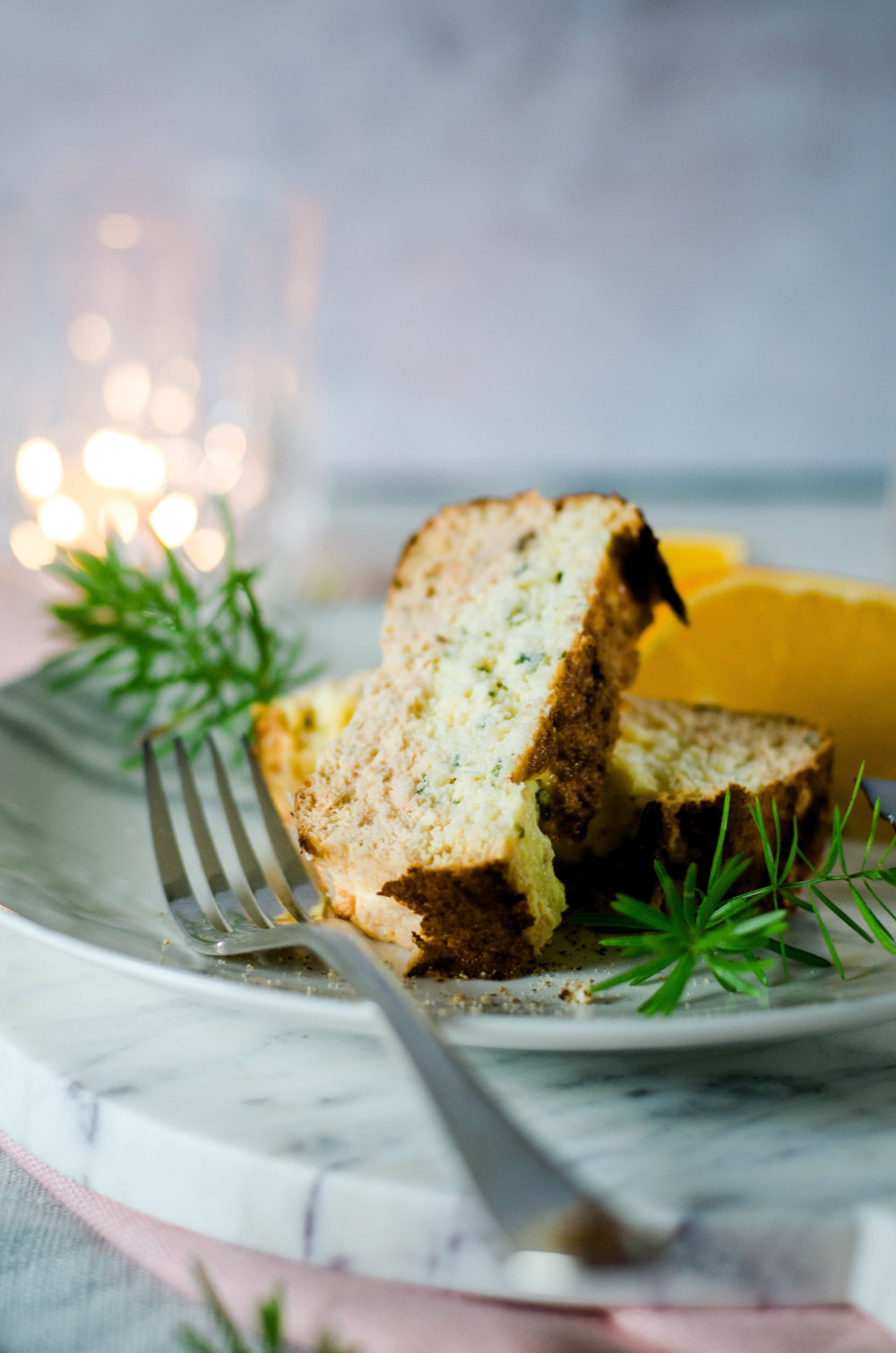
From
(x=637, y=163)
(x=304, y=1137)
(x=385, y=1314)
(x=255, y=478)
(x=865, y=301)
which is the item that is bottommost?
(x=385, y=1314)

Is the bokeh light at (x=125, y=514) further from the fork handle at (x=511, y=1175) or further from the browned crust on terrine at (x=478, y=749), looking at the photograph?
the fork handle at (x=511, y=1175)

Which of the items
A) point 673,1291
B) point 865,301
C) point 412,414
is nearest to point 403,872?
point 673,1291

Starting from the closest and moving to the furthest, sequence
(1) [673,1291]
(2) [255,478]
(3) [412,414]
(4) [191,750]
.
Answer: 1. (1) [673,1291]
2. (4) [191,750]
3. (2) [255,478]
4. (3) [412,414]

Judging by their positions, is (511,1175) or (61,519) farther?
(61,519)

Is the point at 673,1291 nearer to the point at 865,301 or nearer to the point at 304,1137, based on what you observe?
the point at 304,1137

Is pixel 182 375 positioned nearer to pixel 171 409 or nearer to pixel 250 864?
pixel 171 409

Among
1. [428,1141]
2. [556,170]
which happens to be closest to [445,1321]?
[428,1141]
